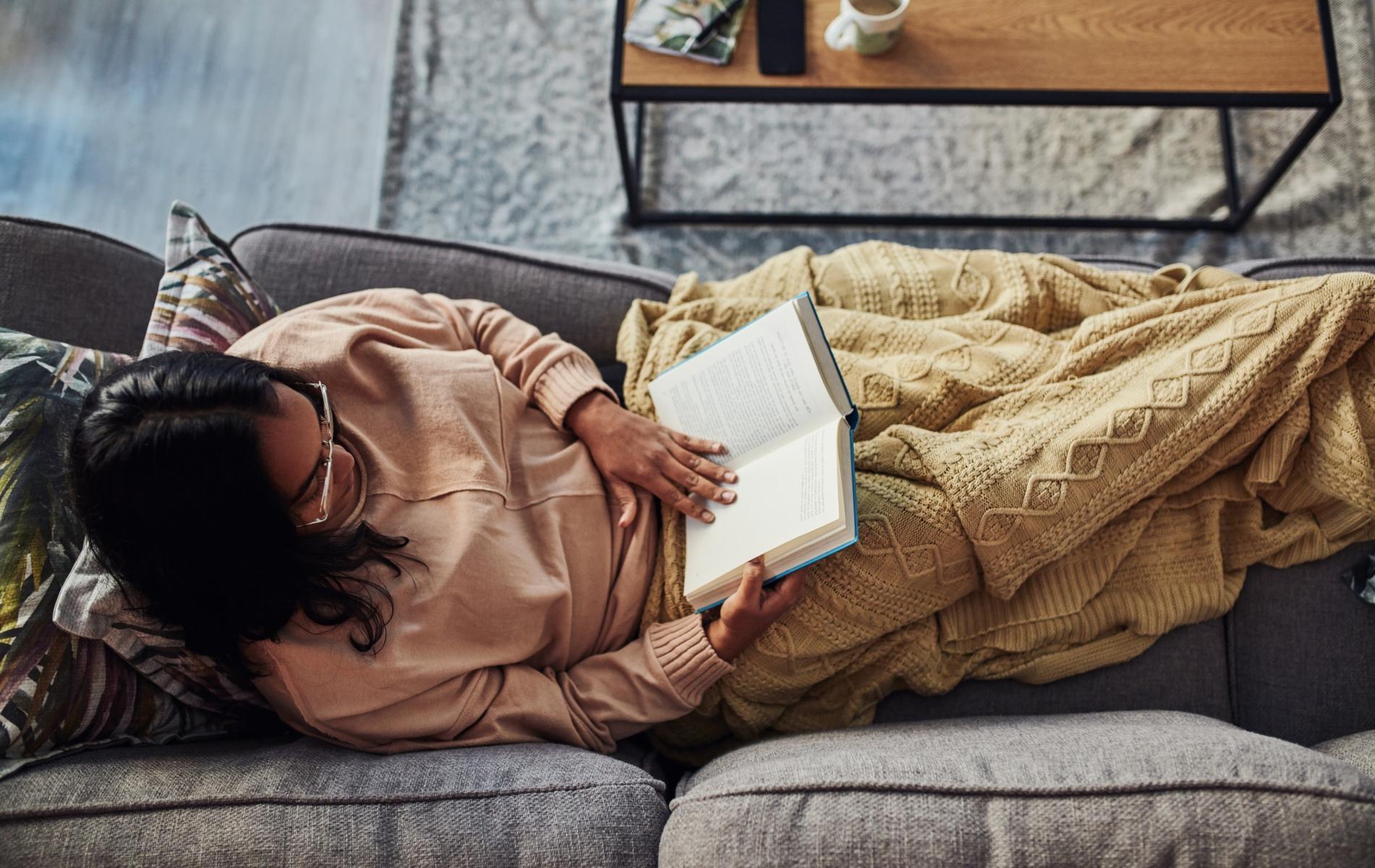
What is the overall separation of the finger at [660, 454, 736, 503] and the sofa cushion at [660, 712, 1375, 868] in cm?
33

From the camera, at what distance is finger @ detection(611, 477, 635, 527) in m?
1.20

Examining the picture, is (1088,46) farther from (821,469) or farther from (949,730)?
(949,730)

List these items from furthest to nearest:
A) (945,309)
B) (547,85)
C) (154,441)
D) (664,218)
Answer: (547,85), (664,218), (945,309), (154,441)

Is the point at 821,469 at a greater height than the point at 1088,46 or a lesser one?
lesser

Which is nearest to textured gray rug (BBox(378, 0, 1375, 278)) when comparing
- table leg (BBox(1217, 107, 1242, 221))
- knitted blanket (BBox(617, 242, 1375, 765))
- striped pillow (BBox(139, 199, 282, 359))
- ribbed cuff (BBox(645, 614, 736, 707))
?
table leg (BBox(1217, 107, 1242, 221))

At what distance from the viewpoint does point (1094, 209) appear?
78.5 inches

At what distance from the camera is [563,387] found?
1.25m

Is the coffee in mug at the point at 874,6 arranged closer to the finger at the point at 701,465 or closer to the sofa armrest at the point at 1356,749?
the finger at the point at 701,465

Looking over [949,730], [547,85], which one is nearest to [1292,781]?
[949,730]

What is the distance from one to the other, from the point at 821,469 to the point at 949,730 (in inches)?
14.0

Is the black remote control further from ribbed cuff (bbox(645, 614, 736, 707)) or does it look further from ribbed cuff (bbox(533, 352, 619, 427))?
ribbed cuff (bbox(645, 614, 736, 707))

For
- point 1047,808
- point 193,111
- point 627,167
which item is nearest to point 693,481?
point 1047,808

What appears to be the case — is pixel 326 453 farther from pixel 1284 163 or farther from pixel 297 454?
pixel 1284 163

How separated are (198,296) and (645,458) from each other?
0.61m
